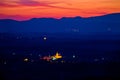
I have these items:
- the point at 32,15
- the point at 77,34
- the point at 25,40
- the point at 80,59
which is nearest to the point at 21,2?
the point at 32,15

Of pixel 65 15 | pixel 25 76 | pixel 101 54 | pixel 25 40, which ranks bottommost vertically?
pixel 25 76

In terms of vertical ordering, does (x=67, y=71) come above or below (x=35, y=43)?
below

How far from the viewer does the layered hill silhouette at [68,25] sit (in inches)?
109

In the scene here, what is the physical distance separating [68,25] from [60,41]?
0.62ft

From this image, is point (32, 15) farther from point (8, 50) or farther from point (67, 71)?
point (67, 71)

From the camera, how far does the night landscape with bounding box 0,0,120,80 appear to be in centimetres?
274

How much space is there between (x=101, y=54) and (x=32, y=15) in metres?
0.81

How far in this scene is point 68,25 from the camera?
9.14 feet

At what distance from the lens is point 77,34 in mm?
2768

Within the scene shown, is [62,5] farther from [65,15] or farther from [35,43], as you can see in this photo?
[35,43]

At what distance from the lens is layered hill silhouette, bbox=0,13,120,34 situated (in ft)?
9.09

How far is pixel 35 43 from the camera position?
277cm

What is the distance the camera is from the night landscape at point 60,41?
9.00ft

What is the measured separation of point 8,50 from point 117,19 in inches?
44.9
